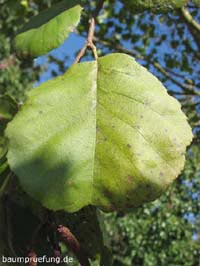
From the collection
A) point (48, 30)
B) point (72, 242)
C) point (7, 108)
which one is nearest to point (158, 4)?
point (48, 30)

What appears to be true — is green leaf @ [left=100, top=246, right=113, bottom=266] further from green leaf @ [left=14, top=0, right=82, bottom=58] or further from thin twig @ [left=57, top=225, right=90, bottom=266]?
green leaf @ [left=14, top=0, right=82, bottom=58]

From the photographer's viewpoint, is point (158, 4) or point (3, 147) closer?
point (3, 147)

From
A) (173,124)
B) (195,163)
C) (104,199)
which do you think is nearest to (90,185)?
(104,199)

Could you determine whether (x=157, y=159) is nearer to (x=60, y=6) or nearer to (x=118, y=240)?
(x=60, y=6)

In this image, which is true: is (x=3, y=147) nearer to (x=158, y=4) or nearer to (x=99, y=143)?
(x=99, y=143)

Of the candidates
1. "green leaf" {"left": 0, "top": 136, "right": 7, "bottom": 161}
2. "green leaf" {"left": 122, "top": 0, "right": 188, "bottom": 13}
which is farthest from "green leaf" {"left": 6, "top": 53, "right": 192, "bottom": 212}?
"green leaf" {"left": 122, "top": 0, "right": 188, "bottom": 13}

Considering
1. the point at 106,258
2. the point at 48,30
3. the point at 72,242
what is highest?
the point at 48,30

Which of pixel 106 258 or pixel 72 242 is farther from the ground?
pixel 72 242

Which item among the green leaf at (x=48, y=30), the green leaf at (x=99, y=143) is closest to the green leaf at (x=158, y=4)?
the green leaf at (x=48, y=30)
